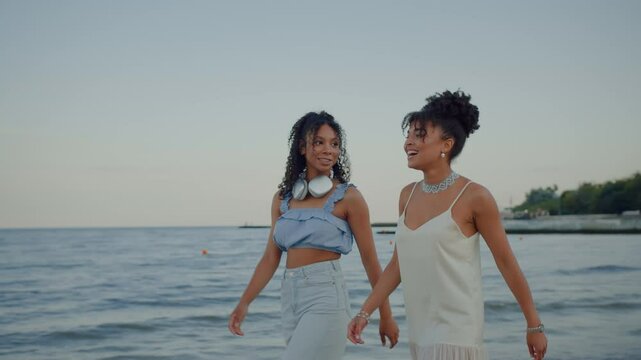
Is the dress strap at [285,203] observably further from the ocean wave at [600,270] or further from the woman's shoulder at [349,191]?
the ocean wave at [600,270]

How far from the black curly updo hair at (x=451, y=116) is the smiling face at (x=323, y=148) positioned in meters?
0.98

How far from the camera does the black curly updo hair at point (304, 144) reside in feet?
14.2

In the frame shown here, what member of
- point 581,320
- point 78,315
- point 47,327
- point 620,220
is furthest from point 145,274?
point 620,220

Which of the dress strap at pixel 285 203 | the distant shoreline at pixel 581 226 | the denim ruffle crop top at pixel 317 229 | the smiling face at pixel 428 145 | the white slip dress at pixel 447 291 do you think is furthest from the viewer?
the distant shoreline at pixel 581 226

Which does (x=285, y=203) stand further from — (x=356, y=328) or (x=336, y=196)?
(x=356, y=328)

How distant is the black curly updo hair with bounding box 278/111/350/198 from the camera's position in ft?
14.2

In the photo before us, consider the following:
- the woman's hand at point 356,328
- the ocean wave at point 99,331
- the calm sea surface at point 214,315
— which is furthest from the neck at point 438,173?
the ocean wave at point 99,331

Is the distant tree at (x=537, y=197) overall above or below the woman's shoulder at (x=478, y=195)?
below

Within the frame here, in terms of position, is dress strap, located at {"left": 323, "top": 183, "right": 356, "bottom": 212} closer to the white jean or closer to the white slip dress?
the white jean

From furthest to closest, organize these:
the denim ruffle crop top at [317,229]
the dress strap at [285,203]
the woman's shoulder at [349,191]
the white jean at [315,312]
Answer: the dress strap at [285,203] → the woman's shoulder at [349,191] → the denim ruffle crop top at [317,229] → the white jean at [315,312]

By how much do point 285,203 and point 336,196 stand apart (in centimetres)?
33

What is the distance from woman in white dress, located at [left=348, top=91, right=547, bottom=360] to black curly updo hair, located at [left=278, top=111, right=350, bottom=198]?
964 millimetres

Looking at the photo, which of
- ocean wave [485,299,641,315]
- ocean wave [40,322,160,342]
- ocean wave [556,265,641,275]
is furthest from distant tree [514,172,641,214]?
ocean wave [40,322,160,342]

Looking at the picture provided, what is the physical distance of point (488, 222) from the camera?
3188 millimetres
